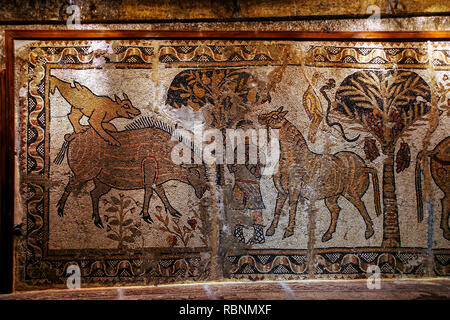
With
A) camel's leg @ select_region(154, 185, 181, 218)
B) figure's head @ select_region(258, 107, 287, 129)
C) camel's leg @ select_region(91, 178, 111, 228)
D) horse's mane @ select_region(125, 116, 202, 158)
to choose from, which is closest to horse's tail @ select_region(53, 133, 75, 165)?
camel's leg @ select_region(91, 178, 111, 228)

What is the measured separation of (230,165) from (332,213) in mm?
801

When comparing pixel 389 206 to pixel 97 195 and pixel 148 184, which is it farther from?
pixel 97 195

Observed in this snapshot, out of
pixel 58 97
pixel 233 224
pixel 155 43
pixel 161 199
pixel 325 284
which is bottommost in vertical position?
pixel 325 284

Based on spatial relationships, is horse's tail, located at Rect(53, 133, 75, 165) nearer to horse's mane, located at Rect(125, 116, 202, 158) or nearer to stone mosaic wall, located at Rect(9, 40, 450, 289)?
stone mosaic wall, located at Rect(9, 40, 450, 289)

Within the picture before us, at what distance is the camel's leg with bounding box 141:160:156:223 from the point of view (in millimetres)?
2295

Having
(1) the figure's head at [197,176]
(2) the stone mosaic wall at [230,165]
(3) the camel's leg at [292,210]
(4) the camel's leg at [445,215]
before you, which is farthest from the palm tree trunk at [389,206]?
(1) the figure's head at [197,176]

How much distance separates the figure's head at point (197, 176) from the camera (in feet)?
7.62

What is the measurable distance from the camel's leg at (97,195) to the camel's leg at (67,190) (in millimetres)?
99

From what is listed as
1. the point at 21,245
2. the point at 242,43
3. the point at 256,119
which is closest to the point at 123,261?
the point at 21,245

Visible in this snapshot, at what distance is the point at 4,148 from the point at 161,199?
1.14 meters

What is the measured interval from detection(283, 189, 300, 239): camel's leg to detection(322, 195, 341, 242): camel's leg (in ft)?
0.72

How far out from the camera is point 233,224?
91.1 inches

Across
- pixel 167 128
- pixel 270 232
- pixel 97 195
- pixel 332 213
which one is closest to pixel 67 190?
pixel 97 195

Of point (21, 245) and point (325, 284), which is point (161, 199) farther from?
point (325, 284)
